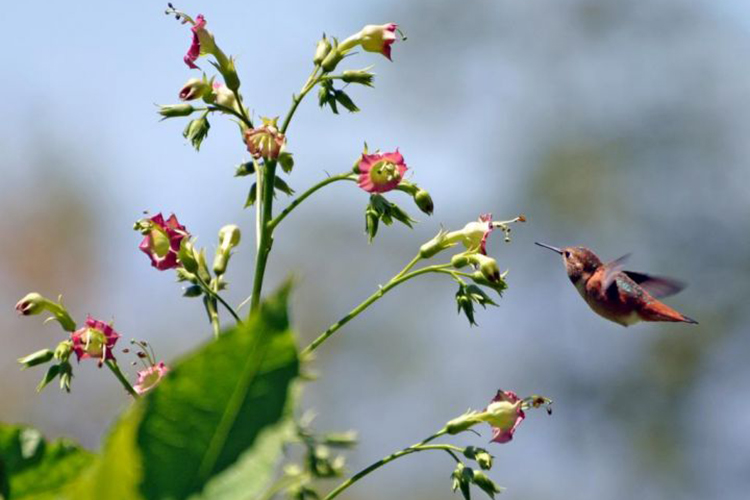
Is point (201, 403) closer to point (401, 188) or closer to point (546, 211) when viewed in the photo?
point (401, 188)

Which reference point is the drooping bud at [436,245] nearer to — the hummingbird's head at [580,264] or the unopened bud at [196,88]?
the unopened bud at [196,88]

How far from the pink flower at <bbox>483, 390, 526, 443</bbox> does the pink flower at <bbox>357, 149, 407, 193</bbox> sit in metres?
0.52

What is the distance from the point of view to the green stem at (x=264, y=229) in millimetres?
2324

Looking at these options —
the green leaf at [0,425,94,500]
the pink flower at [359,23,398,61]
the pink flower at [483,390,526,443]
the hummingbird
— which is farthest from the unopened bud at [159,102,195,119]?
the hummingbird

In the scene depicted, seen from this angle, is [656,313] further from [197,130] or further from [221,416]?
[221,416]

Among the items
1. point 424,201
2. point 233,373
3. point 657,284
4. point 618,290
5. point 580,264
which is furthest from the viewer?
point 580,264

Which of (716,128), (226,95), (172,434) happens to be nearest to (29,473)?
(172,434)

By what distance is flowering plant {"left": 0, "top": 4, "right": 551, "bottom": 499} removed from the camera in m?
0.78

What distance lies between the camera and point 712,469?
2214 cm

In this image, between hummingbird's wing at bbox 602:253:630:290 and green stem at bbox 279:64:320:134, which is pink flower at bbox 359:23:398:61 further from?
hummingbird's wing at bbox 602:253:630:290

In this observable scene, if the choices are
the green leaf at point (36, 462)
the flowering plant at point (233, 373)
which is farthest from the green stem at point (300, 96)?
the green leaf at point (36, 462)

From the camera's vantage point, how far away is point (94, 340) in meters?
2.49

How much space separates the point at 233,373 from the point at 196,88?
1.93m

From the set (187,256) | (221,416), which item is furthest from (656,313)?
(221,416)
